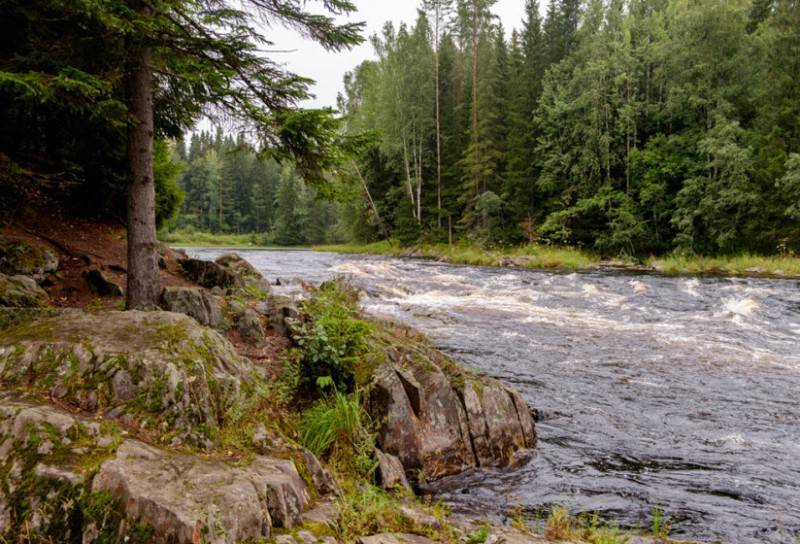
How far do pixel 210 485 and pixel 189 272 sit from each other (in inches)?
314

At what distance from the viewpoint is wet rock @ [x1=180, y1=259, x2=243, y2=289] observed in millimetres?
9961

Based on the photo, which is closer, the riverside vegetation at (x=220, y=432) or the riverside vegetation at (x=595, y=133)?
the riverside vegetation at (x=220, y=432)

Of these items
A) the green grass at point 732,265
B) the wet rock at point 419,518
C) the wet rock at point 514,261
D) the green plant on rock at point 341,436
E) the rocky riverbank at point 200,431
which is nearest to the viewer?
the rocky riverbank at point 200,431

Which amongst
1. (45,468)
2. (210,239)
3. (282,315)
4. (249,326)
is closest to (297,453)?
(45,468)

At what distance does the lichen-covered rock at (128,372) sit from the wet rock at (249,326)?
2.41m

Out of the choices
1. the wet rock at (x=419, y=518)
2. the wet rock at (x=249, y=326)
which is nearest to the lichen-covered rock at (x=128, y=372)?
the wet rock at (x=419, y=518)

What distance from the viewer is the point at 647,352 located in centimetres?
1045

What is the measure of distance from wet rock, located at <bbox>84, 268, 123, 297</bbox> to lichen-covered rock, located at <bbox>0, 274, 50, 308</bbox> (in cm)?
128

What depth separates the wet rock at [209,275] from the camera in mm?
9961

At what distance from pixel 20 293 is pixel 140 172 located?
2.07 meters

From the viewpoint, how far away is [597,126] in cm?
3500

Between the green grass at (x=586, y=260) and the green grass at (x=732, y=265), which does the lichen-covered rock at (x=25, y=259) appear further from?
the green grass at (x=732, y=265)

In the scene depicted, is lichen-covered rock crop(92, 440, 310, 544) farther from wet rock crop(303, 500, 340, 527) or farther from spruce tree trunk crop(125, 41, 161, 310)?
spruce tree trunk crop(125, 41, 161, 310)

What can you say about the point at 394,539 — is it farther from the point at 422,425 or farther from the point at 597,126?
the point at 597,126
